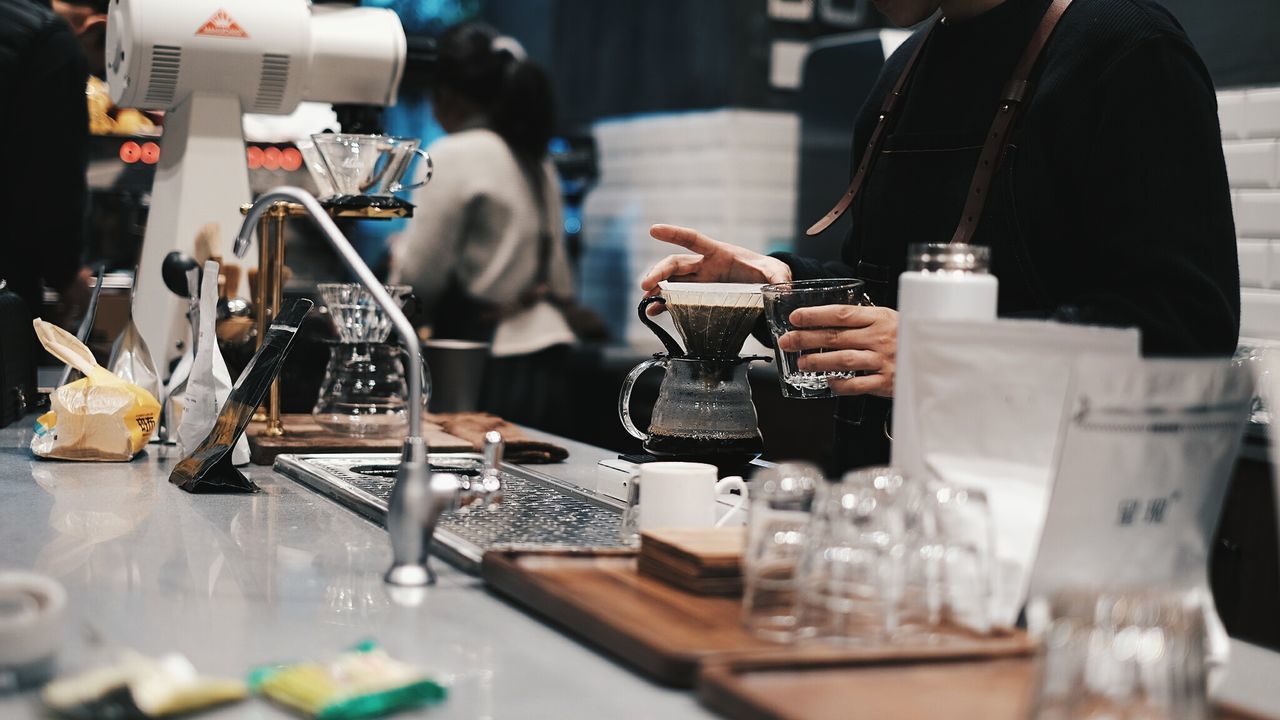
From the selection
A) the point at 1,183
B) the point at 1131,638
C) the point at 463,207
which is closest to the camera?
the point at 1131,638

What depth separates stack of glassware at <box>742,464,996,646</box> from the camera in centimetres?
111

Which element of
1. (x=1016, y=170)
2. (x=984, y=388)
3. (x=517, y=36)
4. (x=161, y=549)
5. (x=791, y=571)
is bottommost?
(x=161, y=549)

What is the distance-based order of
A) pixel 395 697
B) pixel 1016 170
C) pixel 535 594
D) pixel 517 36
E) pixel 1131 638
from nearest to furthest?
pixel 1131 638, pixel 395 697, pixel 535 594, pixel 1016 170, pixel 517 36

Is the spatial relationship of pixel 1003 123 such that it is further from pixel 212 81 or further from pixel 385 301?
pixel 212 81

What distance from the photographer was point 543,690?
3.69 feet

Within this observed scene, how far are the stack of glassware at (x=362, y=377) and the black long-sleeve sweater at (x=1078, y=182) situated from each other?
2.20 feet

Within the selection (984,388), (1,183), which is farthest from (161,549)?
(1,183)

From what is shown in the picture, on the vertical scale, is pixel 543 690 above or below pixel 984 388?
below

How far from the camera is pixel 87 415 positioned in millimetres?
2248

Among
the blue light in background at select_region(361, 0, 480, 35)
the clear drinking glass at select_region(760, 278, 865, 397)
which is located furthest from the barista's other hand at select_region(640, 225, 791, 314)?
the blue light in background at select_region(361, 0, 480, 35)

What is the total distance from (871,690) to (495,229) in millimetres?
3198

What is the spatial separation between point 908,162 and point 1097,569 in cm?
112

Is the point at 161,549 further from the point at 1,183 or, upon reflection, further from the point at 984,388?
the point at 1,183

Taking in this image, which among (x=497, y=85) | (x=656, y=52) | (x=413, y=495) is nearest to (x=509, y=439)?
(x=413, y=495)
